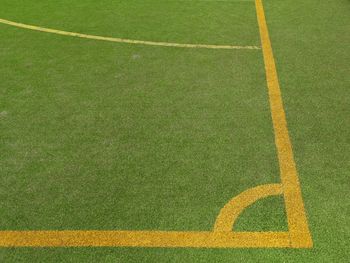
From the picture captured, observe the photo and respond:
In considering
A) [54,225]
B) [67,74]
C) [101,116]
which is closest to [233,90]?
[101,116]

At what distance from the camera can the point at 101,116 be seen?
4.34 m

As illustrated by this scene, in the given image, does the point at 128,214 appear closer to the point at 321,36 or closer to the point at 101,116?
the point at 101,116

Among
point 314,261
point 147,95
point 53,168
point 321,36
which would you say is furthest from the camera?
point 321,36

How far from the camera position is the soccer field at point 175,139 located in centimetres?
301

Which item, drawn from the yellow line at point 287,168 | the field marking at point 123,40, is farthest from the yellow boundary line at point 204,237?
the field marking at point 123,40

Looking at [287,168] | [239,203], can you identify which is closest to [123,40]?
[287,168]

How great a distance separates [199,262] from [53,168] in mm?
1650

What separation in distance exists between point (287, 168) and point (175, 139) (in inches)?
43.5

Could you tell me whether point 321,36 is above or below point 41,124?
above

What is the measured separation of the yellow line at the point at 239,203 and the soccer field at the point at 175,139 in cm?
1

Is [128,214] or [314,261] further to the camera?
[128,214]

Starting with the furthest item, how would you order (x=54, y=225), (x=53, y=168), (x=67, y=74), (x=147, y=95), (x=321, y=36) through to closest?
(x=321, y=36) → (x=67, y=74) → (x=147, y=95) → (x=53, y=168) → (x=54, y=225)

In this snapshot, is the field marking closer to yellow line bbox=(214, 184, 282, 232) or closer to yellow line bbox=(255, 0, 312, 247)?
yellow line bbox=(255, 0, 312, 247)

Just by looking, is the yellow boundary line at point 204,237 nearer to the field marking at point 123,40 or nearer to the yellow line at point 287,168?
the yellow line at point 287,168
